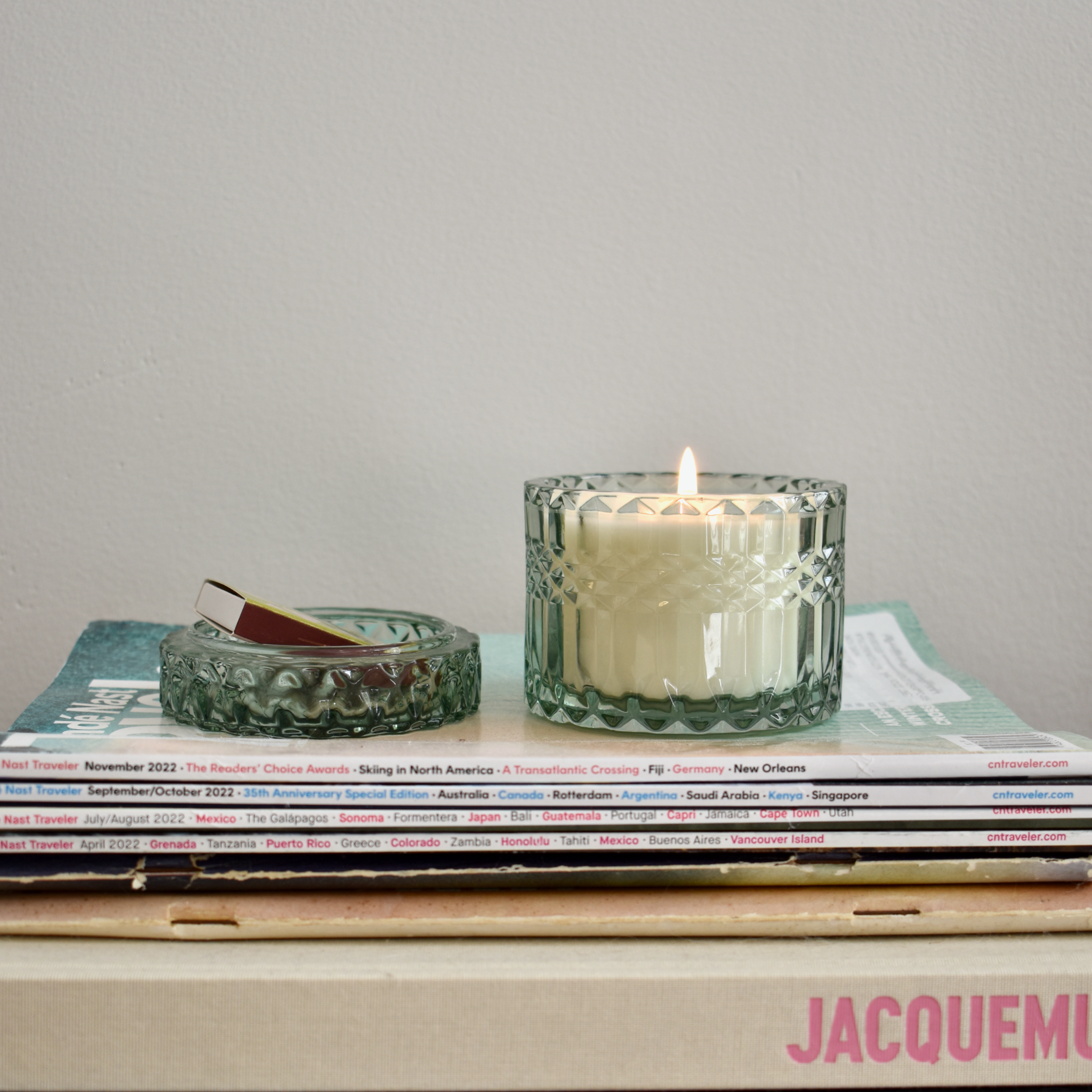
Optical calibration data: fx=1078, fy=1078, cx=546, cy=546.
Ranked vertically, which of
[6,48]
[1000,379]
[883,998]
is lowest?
[883,998]

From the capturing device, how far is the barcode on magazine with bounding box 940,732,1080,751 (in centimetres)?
41

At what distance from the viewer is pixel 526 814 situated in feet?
1.30

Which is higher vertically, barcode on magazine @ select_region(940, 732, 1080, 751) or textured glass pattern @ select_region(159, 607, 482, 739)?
textured glass pattern @ select_region(159, 607, 482, 739)

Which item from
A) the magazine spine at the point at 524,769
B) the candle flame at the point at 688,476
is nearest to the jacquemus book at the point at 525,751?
the magazine spine at the point at 524,769

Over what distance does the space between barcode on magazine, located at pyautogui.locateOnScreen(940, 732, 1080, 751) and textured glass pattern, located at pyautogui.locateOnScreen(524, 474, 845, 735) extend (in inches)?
2.5

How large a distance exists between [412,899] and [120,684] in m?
0.21

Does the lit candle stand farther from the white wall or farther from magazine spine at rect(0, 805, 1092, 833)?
the white wall

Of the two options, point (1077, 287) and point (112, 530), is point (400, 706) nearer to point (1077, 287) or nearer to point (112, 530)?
point (112, 530)

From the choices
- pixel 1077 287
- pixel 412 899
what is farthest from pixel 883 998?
pixel 1077 287

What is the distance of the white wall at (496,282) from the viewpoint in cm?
62

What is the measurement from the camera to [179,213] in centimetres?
63

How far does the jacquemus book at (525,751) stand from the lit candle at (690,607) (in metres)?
0.01

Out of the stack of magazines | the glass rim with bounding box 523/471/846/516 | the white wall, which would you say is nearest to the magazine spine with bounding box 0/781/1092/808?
the stack of magazines

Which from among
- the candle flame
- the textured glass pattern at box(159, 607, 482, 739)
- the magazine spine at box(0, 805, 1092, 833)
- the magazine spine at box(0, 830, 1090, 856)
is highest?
the candle flame
